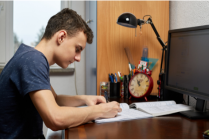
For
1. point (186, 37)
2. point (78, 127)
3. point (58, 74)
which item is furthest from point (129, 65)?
point (58, 74)

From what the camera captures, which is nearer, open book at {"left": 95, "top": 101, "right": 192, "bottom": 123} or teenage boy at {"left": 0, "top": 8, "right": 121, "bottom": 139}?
teenage boy at {"left": 0, "top": 8, "right": 121, "bottom": 139}

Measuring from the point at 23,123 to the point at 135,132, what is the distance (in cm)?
48

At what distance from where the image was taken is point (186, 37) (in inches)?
38.1

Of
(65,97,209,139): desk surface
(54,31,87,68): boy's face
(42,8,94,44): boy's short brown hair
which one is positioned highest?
(42,8,94,44): boy's short brown hair

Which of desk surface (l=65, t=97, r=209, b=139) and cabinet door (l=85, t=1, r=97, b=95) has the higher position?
cabinet door (l=85, t=1, r=97, b=95)

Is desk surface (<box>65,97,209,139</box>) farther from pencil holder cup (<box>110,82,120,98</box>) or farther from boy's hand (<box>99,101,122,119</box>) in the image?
pencil holder cup (<box>110,82,120,98</box>)

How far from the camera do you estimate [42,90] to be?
2.23ft

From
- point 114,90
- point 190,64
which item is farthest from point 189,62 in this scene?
point 114,90

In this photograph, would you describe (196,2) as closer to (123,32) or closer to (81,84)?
(123,32)

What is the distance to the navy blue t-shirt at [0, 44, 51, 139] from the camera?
69 cm

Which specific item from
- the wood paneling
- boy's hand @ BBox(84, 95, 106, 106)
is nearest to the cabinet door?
the wood paneling

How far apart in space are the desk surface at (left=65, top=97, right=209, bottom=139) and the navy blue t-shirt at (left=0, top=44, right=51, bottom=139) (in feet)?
0.71

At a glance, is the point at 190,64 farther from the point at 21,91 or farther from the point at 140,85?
the point at 21,91

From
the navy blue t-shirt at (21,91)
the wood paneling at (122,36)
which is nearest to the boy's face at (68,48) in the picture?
the navy blue t-shirt at (21,91)
